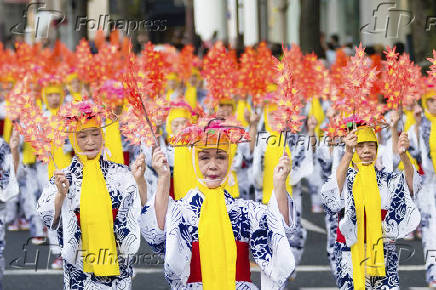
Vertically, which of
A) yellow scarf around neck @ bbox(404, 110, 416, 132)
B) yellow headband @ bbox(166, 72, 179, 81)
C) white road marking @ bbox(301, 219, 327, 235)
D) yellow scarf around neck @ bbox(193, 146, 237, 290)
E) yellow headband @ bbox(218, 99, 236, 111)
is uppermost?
yellow headband @ bbox(166, 72, 179, 81)

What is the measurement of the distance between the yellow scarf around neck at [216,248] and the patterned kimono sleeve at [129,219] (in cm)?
117

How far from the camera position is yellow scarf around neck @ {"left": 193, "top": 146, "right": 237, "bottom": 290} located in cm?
570

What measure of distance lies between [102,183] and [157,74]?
2996 millimetres

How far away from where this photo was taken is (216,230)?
225 inches

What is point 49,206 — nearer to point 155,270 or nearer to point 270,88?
point 155,270

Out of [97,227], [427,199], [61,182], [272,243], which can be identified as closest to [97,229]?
[97,227]

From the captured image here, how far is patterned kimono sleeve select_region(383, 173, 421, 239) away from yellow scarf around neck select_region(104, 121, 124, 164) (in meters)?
3.54

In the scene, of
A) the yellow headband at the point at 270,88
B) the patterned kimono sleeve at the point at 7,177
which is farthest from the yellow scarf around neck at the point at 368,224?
the yellow headband at the point at 270,88

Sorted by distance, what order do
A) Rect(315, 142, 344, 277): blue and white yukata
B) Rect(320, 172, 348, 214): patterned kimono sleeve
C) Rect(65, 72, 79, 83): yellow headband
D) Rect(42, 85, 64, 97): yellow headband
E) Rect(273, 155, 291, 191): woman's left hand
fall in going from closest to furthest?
Rect(273, 155, 291, 191): woman's left hand
Rect(320, 172, 348, 214): patterned kimono sleeve
Rect(315, 142, 344, 277): blue and white yukata
Rect(42, 85, 64, 97): yellow headband
Rect(65, 72, 79, 83): yellow headband

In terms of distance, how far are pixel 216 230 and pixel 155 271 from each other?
4.64m

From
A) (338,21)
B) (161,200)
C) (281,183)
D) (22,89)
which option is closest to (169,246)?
(161,200)

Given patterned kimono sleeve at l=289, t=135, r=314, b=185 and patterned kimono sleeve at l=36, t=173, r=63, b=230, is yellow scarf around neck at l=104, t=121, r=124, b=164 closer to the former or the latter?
patterned kimono sleeve at l=289, t=135, r=314, b=185

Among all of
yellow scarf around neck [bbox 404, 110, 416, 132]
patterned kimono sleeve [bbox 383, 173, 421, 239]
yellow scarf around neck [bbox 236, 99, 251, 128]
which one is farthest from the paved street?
yellow scarf around neck [bbox 236, 99, 251, 128]

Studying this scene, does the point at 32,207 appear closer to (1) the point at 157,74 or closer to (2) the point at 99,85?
(2) the point at 99,85
